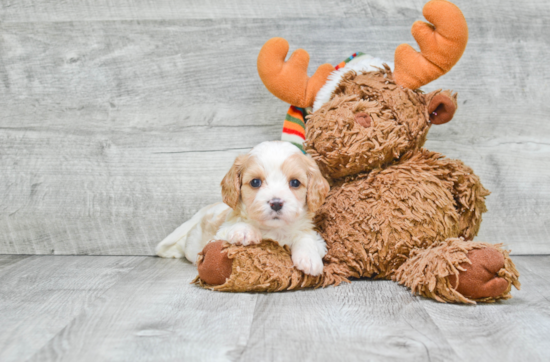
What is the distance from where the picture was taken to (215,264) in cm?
145

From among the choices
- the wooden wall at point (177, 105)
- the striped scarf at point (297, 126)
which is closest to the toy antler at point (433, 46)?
the striped scarf at point (297, 126)

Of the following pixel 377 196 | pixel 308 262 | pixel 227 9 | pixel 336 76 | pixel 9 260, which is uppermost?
pixel 227 9

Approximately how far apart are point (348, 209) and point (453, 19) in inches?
26.1

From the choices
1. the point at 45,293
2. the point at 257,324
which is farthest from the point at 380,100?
the point at 45,293

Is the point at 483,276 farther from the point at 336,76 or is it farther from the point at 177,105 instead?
the point at 177,105

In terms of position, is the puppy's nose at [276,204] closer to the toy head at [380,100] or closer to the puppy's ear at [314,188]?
the puppy's ear at [314,188]

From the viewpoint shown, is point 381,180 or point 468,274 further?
point 381,180

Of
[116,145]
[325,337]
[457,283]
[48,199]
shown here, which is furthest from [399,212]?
[48,199]

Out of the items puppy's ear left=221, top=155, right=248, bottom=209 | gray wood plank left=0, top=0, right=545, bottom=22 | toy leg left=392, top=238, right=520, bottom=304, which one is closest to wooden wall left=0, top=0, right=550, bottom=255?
gray wood plank left=0, top=0, right=545, bottom=22

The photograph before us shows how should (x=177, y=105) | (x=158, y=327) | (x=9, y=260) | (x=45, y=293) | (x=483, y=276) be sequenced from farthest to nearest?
1. (x=177, y=105)
2. (x=9, y=260)
3. (x=45, y=293)
4. (x=483, y=276)
5. (x=158, y=327)

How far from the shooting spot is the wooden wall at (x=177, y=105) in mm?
2100

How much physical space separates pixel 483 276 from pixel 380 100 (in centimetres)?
63

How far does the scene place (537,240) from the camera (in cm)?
213

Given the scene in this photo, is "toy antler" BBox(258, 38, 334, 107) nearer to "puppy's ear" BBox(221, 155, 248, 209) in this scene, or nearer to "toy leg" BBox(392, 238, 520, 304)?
"puppy's ear" BBox(221, 155, 248, 209)
